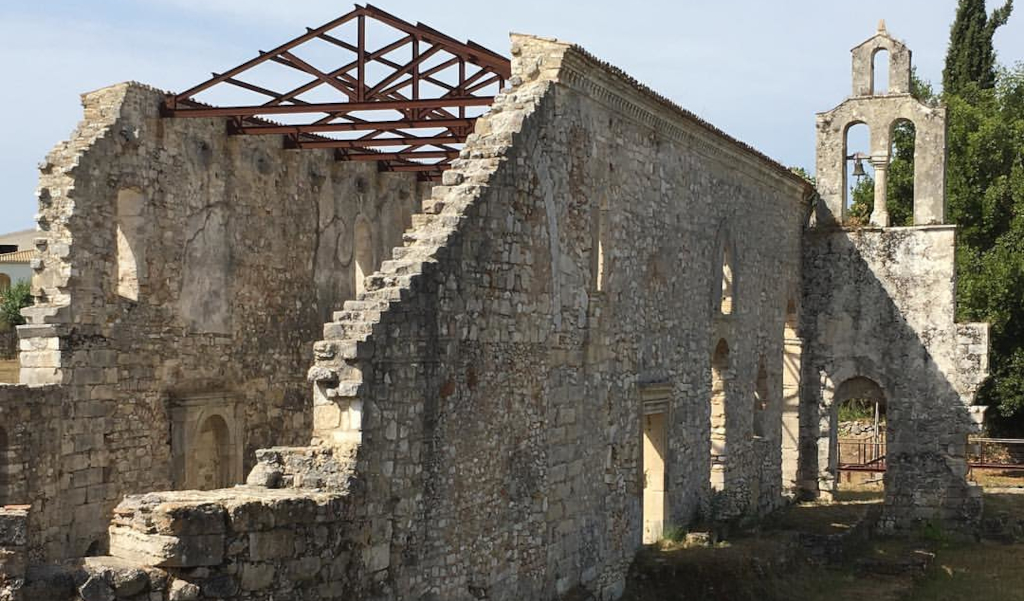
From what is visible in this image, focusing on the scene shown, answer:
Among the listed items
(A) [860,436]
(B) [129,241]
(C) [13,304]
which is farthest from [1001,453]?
(C) [13,304]

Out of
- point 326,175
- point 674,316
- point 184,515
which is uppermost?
point 326,175

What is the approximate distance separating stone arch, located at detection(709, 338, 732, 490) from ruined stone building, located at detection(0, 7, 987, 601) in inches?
2.7

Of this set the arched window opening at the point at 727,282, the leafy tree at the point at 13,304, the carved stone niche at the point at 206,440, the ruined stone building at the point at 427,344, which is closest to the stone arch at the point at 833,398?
the ruined stone building at the point at 427,344

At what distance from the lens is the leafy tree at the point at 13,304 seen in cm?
4053

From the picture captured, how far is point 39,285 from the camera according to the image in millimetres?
14016

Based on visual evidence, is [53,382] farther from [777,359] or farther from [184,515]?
[777,359]

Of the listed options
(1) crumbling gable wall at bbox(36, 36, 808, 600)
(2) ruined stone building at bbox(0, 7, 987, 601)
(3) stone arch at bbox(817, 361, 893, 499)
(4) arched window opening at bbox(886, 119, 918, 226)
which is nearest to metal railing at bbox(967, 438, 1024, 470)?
(4) arched window opening at bbox(886, 119, 918, 226)

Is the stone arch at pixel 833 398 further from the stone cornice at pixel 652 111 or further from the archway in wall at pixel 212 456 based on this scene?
the archway in wall at pixel 212 456

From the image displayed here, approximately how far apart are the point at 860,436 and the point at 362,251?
732 inches

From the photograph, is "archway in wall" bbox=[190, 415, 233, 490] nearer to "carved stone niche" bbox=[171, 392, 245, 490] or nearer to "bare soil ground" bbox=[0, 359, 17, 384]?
"carved stone niche" bbox=[171, 392, 245, 490]

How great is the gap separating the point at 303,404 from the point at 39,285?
15.5 feet

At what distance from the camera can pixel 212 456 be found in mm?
16234

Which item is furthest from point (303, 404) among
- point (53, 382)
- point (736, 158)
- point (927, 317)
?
Result: point (927, 317)

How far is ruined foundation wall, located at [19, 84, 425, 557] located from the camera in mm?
13953
